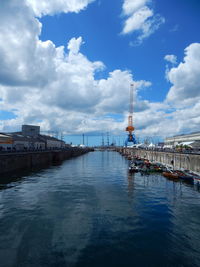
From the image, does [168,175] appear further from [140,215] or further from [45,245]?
[45,245]

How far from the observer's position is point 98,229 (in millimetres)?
19469

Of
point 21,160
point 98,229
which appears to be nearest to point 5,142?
point 21,160

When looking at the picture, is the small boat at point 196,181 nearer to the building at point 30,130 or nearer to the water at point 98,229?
the water at point 98,229

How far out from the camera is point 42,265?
13.6 metres

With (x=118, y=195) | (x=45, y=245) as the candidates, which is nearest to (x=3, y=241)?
(x=45, y=245)

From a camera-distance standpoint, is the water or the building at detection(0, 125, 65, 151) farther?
the building at detection(0, 125, 65, 151)

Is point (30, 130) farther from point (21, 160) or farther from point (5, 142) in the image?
point (21, 160)

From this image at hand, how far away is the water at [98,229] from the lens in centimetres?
1470

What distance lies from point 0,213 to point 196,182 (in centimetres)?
3875

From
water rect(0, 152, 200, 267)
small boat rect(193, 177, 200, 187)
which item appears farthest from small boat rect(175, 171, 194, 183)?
water rect(0, 152, 200, 267)

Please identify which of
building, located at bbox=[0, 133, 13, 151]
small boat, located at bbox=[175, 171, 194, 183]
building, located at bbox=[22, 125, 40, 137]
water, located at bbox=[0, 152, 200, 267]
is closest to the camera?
water, located at bbox=[0, 152, 200, 267]

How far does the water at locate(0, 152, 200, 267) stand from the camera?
14695 millimetres

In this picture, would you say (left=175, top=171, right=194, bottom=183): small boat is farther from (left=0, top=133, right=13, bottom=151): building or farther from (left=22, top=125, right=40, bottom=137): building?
(left=22, top=125, right=40, bottom=137): building

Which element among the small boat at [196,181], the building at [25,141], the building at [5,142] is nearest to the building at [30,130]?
the building at [25,141]
